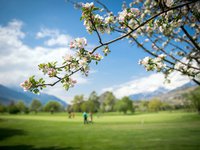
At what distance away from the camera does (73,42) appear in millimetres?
4594

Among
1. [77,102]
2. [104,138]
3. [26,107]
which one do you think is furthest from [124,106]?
[104,138]

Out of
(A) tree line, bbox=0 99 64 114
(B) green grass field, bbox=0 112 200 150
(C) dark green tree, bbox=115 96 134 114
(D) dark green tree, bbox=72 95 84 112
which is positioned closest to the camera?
(B) green grass field, bbox=0 112 200 150

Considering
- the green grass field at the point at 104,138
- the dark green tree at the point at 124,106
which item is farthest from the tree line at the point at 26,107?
the green grass field at the point at 104,138

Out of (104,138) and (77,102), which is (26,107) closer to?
(77,102)

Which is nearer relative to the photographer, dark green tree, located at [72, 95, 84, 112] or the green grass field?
the green grass field

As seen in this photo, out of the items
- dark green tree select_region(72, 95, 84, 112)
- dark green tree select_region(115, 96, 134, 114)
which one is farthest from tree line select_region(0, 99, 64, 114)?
dark green tree select_region(115, 96, 134, 114)

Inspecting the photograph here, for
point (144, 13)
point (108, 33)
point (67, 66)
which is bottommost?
point (67, 66)

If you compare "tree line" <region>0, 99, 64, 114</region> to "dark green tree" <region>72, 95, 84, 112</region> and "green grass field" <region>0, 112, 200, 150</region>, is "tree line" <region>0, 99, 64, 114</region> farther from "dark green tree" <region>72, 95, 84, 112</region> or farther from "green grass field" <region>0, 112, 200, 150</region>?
"green grass field" <region>0, 112, 200, 150</region>

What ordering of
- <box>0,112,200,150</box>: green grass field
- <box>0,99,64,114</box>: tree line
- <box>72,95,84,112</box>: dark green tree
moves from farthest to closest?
1. <box>72,95,84,112</box>: dark green tree
2. <box>0,99,64,114</box>: tree line
3. <box>0,112,200,150</box>: green grass field

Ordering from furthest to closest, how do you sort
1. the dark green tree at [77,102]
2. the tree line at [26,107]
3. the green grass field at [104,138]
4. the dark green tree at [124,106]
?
the dark green tree at [77,102] → the tree line at [26,107] → the dark green tree at [124,106] → the green grass field at [104,138]

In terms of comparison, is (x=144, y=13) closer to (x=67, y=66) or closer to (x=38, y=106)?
(x=67, y=66)

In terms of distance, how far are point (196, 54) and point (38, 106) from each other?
19455 centimetres

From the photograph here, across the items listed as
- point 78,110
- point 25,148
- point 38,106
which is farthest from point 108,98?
point 25,148

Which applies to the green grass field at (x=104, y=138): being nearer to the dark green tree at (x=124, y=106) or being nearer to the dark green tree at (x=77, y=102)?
the dark green tree at (x=124, y=106)
